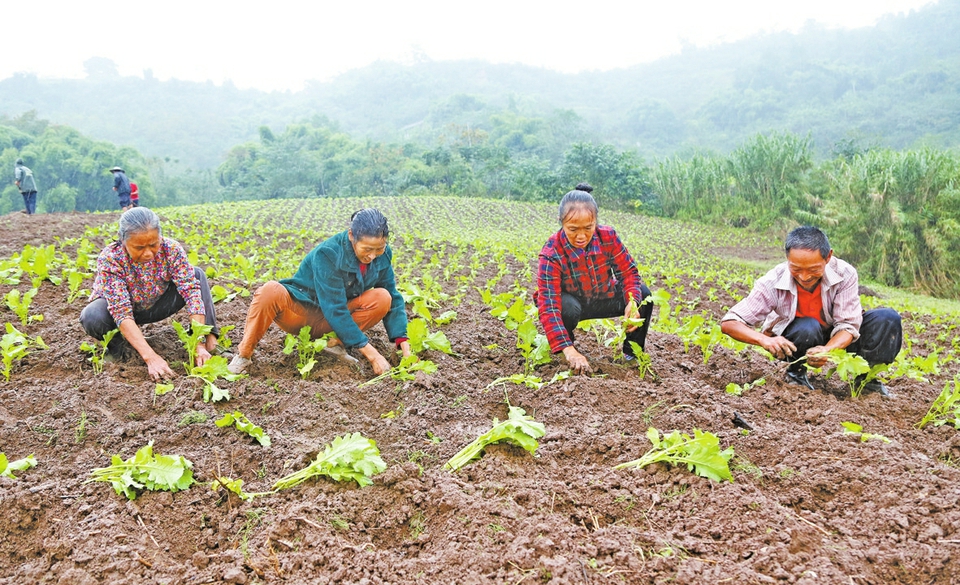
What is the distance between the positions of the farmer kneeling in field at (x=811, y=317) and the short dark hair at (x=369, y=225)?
1.97m

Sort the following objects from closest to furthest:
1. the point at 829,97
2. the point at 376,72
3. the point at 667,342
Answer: the point at 667,342 < the point at 829,97 < the point at 376,72

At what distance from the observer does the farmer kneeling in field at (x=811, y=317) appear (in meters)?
3.44

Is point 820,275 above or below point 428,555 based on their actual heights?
above

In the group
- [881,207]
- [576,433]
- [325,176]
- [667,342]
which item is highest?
[576,433]

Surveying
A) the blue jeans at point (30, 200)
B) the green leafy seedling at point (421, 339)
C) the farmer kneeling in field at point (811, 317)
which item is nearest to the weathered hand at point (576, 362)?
the green leafy seedling at point (421, 339)

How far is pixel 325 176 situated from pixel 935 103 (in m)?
57.5

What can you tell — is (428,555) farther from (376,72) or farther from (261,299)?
(376,72)

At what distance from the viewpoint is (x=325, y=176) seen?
4788 centimetres

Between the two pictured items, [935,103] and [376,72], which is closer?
[935,103]

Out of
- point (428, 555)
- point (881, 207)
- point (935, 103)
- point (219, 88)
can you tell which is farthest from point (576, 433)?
point (219, 88)

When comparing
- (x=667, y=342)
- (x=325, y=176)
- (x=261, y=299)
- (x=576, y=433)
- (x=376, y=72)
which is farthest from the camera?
(x=376, y=72)

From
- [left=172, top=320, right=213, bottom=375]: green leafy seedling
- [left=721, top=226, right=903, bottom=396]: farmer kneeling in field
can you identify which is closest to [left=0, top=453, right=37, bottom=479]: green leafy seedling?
[left=172, top=320, right=213, bottom=375]: green leafy seedling

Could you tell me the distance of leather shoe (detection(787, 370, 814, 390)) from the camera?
3.62 m

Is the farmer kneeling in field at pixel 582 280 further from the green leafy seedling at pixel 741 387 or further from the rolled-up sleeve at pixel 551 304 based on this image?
the green leafy seedling at pixel 741 387
